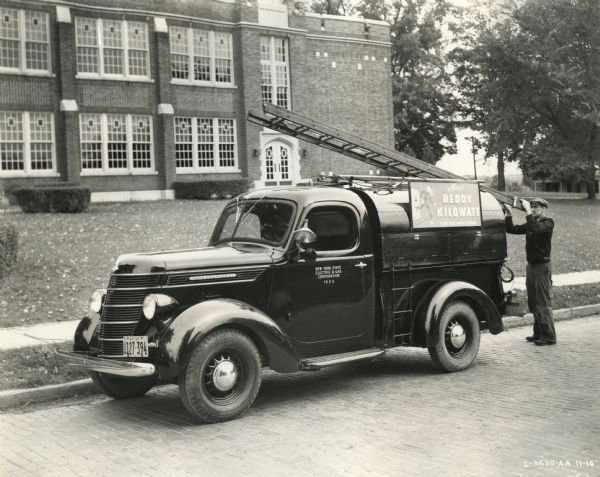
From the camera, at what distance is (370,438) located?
5711 mm

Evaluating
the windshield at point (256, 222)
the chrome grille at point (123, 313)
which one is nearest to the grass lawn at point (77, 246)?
the windshield at point (256, 222)

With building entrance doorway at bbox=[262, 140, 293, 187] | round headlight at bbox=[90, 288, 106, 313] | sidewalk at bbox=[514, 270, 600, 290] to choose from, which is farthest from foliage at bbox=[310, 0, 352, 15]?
round headlight at bbox=[90, 288, 106, 313]

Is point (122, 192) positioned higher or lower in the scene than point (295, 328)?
higher

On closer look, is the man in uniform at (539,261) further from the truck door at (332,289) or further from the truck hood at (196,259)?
the truck hood at (196,259)

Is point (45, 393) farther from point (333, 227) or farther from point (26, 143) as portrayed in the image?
point (26, 143)

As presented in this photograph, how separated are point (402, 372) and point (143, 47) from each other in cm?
2572

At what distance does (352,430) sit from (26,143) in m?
25.5

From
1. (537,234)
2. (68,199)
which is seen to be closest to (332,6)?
(68,199)

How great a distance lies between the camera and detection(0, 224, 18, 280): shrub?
42.2ft

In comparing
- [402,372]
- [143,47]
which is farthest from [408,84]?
[402,372]

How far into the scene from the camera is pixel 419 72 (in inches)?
2018

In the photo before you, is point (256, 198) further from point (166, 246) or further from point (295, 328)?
point (166, 246)

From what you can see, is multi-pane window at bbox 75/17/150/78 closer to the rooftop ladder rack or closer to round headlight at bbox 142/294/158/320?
the rooftop ladder rack

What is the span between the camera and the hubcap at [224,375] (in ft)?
21.0
